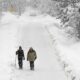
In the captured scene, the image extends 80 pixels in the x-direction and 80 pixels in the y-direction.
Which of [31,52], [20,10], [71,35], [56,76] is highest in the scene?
[20,10]

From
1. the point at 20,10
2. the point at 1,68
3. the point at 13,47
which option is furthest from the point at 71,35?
the point at 20,10

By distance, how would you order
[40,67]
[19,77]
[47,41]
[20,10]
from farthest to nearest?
[20,10] → [47,41] → [40,67] → [19,77]

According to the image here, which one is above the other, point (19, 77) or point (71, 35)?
point (71, 35)

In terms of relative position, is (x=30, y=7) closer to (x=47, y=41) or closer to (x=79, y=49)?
(x=47, y=41)

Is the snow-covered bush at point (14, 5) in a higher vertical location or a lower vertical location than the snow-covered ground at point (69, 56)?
higher

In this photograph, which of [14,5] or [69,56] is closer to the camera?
[69,56]

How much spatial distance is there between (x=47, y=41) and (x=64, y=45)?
Answer: 8.33 meters

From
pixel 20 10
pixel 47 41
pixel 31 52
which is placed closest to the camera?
pixel 31 52

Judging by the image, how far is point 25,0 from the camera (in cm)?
13438

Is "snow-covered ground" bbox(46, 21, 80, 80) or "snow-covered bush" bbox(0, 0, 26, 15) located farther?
"snow-covered bush" bbox(0, 0, 26, 15)

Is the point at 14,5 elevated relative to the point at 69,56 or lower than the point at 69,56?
elevated

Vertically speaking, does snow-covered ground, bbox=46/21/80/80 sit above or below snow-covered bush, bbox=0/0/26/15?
below

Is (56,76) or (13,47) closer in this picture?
(56,76)

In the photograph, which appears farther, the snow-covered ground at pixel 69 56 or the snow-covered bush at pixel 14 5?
the snow-covered bush at pixel 14 5
